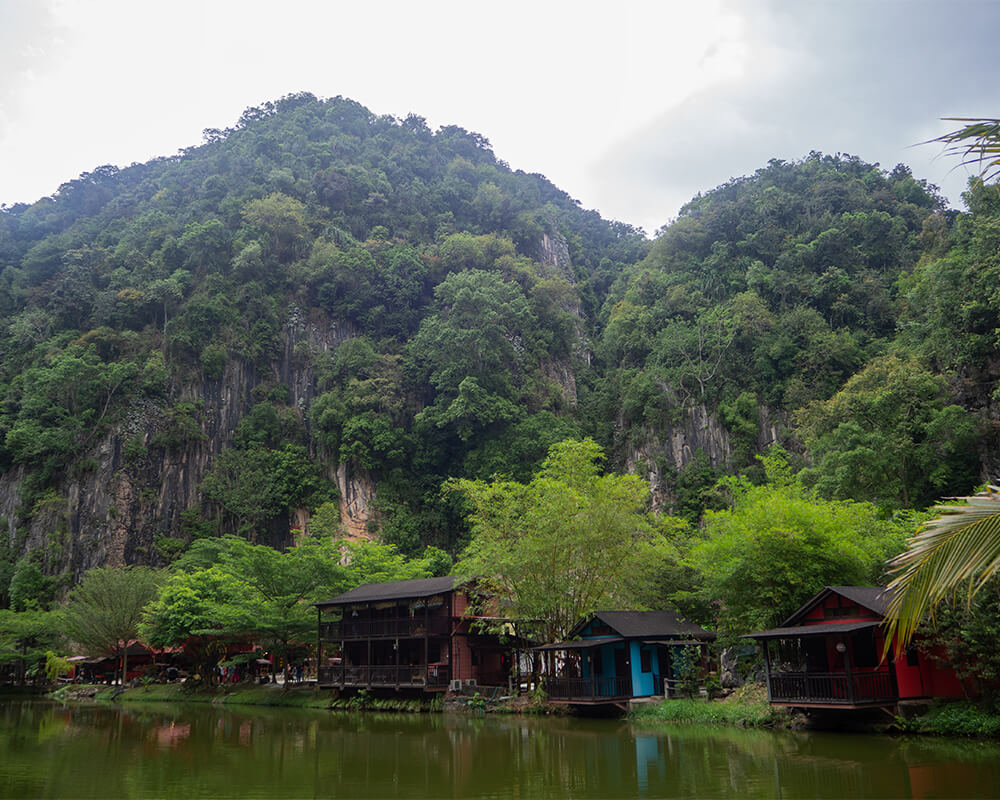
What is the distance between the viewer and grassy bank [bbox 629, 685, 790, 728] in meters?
19.2

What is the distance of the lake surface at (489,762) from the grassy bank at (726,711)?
899 mm

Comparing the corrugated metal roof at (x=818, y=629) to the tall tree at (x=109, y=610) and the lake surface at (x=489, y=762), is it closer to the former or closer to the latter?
the lake surface at (x=489, y=762)

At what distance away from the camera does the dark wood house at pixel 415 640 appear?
29.2 m

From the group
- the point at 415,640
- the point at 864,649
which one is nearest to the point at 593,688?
the point at 864,649

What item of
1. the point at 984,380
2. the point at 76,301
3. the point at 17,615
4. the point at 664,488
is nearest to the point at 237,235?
the point at 76,301

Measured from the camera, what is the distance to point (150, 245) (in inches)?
2569

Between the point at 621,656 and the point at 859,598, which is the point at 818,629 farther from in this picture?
the point at 621,656

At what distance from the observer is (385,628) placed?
102ft

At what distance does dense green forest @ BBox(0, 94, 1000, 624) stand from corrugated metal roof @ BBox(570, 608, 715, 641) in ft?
42.0

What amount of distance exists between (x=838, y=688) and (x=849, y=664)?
812 millimetres

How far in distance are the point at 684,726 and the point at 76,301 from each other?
60316 millimetres

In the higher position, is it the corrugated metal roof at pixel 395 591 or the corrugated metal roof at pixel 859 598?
the corrugated metal roof at pixel 395 591

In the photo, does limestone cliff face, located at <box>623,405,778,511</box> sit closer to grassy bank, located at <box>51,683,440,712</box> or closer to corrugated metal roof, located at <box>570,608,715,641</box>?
corrugated metal roof, located at <box>570,608,715,641</box>

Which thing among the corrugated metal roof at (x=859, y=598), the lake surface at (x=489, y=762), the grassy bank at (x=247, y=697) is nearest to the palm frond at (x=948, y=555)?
the lake surface at (x=489, y=762)
